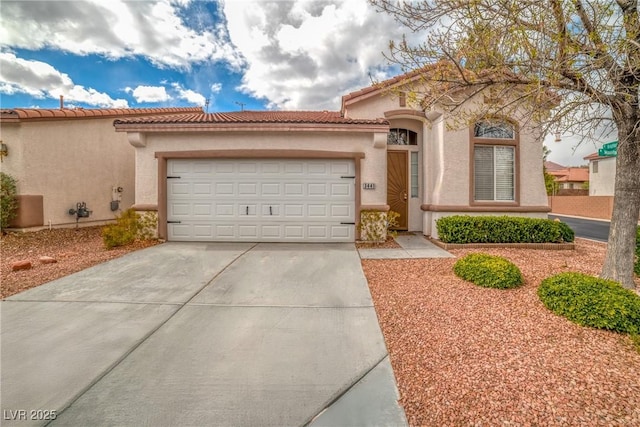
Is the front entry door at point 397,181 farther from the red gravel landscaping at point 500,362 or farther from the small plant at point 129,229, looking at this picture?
the small plant at point 129,229

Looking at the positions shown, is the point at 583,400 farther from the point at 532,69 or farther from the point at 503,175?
the point at 503,175

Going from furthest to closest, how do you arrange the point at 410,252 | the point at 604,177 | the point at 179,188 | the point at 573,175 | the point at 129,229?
the point at 573,175 < the point at 604,177 < the point at 179,188 < the point at 129,229 < the point at 410,252

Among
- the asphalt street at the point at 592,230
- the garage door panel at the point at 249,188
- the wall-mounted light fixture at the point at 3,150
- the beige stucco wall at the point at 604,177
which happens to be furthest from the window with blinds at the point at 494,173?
the beige stucco wall at the point at 604,177

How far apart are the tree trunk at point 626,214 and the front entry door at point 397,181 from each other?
5.69 meters

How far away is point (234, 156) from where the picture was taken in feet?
26.7

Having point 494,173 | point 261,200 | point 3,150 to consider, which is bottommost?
point 261,200

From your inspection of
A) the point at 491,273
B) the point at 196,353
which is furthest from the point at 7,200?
the point at 491,273

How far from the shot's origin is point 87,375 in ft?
8.66

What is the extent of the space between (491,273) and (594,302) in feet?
4.42

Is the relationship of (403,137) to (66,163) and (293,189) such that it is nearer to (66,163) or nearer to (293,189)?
(293,189)

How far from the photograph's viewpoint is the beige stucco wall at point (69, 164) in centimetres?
884

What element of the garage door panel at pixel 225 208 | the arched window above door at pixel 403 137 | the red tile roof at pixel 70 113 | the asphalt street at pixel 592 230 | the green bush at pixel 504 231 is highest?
the red tile roof at pixel 70 113

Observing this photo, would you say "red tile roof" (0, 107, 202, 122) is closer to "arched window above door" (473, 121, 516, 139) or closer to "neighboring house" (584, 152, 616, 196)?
"arched window above door" (473, 121, 516, 139)

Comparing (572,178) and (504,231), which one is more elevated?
(572,178)
